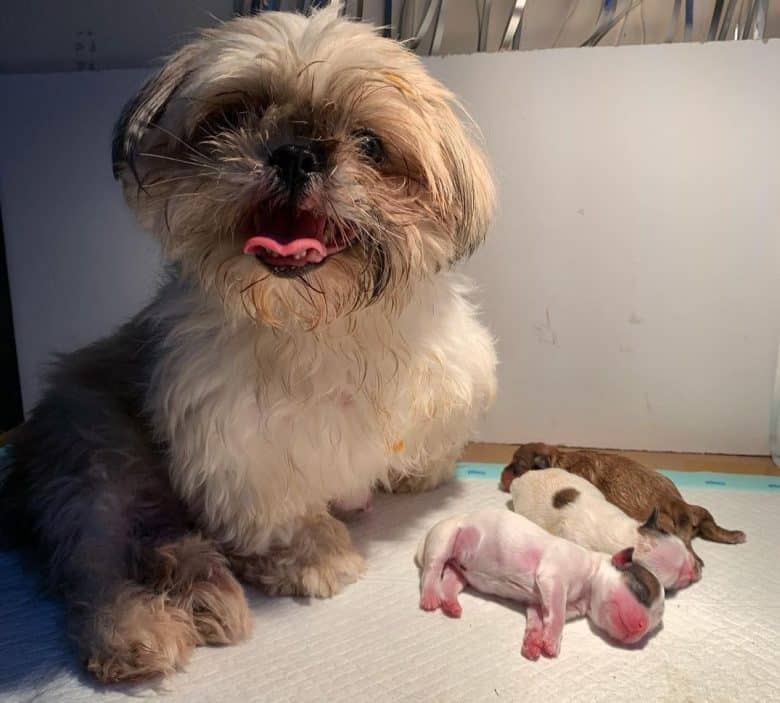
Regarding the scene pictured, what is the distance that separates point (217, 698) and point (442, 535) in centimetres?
37

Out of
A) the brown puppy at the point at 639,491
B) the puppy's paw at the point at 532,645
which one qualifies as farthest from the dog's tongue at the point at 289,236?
the brown puppy at the point at 639,491

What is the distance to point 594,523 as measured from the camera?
1.12m

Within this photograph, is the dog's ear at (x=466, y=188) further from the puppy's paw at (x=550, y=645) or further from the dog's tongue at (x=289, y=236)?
the puppy's paw at (x=550, y=645)

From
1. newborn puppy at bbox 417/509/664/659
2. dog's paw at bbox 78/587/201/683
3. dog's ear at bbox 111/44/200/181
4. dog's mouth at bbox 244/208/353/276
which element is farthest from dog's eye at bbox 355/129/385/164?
dog's paw at bbox 78/587/201/683

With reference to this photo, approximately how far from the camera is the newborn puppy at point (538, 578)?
0.96 m

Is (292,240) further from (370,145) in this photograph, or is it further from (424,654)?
(424,654)

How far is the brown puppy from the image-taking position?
→ 1193mm

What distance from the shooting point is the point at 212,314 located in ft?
3.39

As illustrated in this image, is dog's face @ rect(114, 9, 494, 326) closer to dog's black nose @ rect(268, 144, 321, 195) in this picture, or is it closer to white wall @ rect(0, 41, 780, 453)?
dog's black nose @ rect(268, 144, 321, 195)

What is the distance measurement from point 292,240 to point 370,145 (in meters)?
0.16

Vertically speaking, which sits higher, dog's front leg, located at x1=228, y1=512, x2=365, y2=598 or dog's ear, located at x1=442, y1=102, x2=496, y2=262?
dog's ear, located at x1=442, y1=102, x2=496, y2=262

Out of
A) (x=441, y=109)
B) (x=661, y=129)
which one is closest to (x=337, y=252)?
(x=441, y=109)

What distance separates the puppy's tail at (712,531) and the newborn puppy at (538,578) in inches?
10.6

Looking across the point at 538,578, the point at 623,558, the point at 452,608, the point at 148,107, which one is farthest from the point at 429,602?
the point at 148,107
